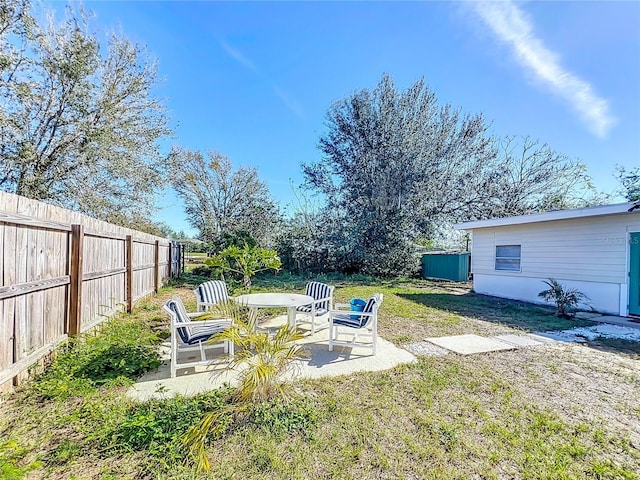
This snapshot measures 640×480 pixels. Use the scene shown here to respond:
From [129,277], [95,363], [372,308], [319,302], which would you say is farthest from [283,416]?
[129,277]

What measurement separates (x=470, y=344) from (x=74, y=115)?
9.60 m

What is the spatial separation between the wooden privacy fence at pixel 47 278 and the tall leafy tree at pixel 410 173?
10680 millimetres

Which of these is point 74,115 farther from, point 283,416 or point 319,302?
point 283,416

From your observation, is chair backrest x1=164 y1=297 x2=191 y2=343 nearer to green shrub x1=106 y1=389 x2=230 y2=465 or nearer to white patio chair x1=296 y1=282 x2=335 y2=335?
green shrub x1=106 y1=389 x2=230 y2=465

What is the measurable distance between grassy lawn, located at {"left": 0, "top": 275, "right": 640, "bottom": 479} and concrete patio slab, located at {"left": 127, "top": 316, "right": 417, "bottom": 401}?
0.18m

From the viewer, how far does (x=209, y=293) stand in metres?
5.33

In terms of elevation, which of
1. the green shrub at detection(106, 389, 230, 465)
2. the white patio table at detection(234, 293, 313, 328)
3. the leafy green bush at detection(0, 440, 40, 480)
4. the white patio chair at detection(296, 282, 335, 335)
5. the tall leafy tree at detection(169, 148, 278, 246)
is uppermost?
the tall leafy tree at detection(169, 148, 278, 246)

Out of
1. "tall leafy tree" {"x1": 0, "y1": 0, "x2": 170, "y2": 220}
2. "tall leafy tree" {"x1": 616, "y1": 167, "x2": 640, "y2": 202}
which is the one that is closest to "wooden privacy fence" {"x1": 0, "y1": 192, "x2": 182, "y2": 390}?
"tall leafy tree" {"x1": 0, "y1": 0, "x2": 170, "y2": 220}

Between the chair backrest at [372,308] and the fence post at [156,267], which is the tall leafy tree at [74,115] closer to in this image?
the fence post at [156,267]

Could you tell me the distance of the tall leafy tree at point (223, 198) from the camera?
670 inches

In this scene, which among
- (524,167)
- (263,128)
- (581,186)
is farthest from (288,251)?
(581,186)

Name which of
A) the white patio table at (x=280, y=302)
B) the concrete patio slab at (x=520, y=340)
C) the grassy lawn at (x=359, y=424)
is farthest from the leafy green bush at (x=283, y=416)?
the concrete patio slab at (x=520, y=340)

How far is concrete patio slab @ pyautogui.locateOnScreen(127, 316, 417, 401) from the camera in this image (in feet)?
10.2

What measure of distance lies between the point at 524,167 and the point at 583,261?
9.02 m
